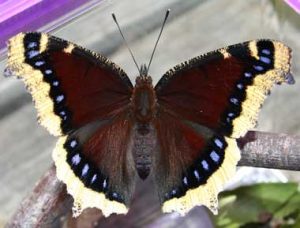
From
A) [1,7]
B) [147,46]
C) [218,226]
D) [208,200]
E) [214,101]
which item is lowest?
[218,226]

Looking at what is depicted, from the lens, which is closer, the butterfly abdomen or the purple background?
the butterfly abdomen

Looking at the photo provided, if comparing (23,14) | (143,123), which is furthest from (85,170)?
(23,14)

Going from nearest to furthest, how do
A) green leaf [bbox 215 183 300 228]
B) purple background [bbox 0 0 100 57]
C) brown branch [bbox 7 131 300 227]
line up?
brown branch [bbox 7 131 300 227] < purple background [bbox 0 0 100 57] < green leaf [bbox 215 183 300 228]

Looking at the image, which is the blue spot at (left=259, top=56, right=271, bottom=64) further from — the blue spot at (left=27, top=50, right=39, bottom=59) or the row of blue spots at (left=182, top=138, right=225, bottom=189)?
the blue spot at (left=27, top=50, right=39, bottom=59)

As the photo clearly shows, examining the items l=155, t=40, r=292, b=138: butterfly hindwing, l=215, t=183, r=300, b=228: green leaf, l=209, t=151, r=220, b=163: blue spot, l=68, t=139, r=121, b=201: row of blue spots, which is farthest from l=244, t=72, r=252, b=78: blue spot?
l=215, t=183, r=300, b=228: green leaf

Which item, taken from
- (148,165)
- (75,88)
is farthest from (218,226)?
(75,88)

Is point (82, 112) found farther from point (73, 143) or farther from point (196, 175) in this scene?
point (196, 175)

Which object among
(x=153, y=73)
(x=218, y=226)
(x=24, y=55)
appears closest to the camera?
(x=24, y=55)

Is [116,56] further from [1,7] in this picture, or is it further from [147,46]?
[1,7]
